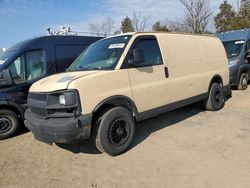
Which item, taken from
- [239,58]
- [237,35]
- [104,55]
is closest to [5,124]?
[104,55]

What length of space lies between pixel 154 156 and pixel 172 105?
1.53 m

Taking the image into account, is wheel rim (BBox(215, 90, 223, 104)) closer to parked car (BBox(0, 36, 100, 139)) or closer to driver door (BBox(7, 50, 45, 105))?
parked car (BBox(0, 36, 100, 139))

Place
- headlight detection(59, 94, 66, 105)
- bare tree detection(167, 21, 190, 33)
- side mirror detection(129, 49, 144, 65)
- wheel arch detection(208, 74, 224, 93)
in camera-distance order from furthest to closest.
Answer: bare tree detection(167, 21, 190, 33)
wheel arch detection(208, 74, 224, 93)
side mirror detection(129, 49, 144, 65)
headlight detection(59, 94, 66, 105)

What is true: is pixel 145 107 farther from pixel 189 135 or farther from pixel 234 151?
pixel 234 151

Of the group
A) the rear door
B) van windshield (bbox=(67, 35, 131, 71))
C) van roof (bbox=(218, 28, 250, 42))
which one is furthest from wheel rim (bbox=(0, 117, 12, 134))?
van roof (bbox=(218, 28, 250, 42))

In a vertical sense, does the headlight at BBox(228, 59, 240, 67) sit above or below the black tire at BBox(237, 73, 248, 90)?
above

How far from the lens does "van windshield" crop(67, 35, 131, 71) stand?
5.29 metres

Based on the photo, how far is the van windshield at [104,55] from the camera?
5.29m

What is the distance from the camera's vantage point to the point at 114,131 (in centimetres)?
511

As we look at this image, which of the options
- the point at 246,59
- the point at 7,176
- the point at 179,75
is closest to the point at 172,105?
the point at 179,75

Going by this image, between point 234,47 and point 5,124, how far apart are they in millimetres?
9099

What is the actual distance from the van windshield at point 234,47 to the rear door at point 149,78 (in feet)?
21.1

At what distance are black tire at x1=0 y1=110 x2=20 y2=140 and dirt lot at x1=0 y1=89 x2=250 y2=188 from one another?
7.9 inches

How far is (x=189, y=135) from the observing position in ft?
19.5
